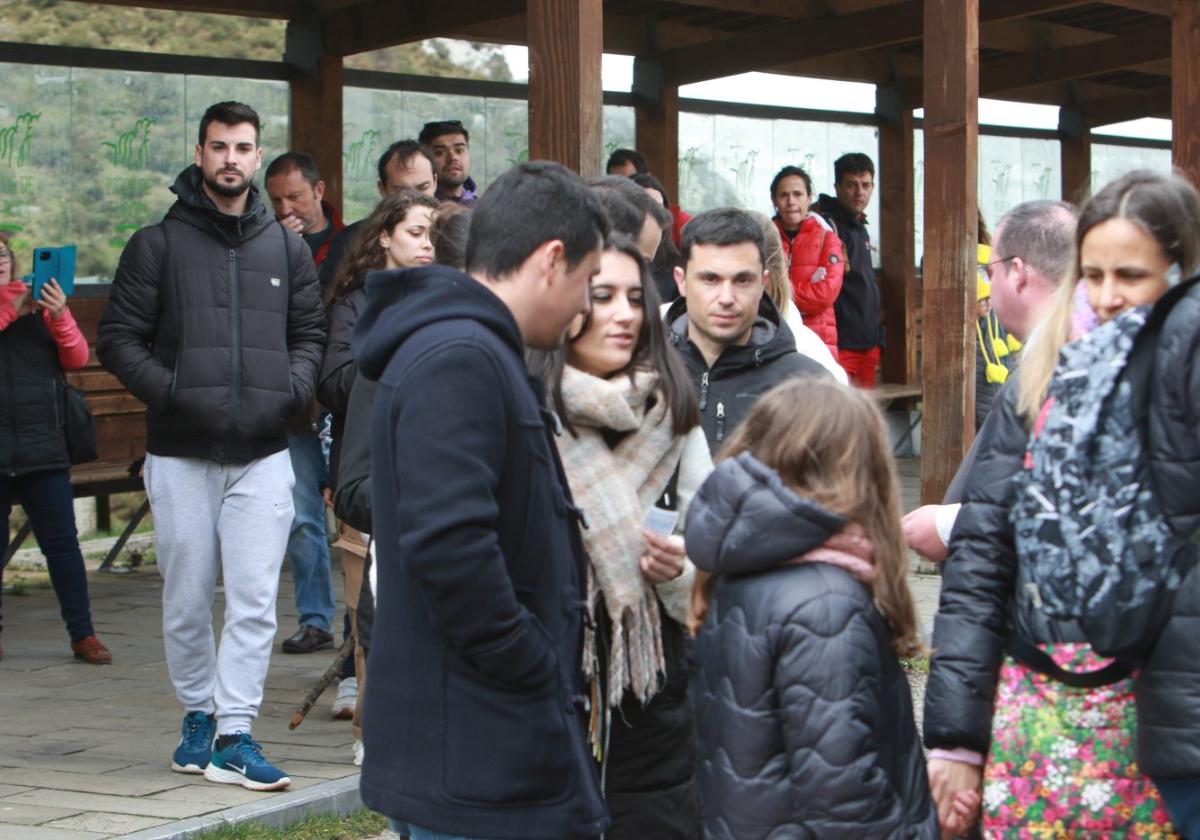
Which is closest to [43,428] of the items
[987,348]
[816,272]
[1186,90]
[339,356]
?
[339,356]

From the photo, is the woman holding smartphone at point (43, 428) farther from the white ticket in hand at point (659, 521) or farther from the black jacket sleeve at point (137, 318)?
the white ticket in hand at point (659, 521)

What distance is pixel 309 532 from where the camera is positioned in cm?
741

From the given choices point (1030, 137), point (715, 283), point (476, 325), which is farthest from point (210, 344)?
point (1030, 137)

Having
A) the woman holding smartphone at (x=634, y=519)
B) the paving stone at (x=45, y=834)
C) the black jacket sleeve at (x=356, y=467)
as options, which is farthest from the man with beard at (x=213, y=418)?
the woman holding smartphone at (x=634, y=519)

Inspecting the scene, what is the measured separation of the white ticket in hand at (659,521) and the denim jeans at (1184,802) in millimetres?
1127

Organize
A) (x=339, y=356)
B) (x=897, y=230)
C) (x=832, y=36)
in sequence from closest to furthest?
(x=339, y=356)
(x=832, y=36)
(x=897, y=230)

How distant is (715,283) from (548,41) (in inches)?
101

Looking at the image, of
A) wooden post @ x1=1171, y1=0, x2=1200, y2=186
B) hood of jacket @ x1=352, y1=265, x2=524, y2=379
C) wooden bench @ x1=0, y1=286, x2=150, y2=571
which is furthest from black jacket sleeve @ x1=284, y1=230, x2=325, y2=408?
wooden post @ x1=1171, y1=0, x2=1200, y2=186

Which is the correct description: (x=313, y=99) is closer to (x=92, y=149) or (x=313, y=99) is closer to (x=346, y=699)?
(x=92, y=149)

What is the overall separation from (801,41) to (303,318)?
703 cm

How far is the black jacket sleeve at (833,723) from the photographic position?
112 inches

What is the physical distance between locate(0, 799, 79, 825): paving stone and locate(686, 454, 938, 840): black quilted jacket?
8.58 feet

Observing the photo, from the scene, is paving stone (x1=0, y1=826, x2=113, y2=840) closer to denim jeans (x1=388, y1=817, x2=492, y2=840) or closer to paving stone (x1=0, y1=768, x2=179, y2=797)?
paving stone (x1=0, y1=768, x2=179, y2=797)

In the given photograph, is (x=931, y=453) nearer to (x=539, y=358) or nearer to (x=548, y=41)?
(x=548, y=41)
